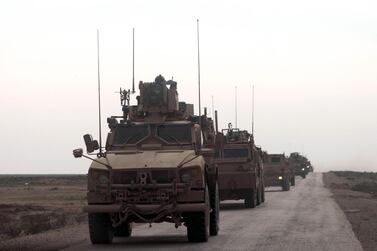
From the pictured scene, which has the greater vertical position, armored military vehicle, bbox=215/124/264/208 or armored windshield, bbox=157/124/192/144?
armored windshield, bbox=157/124/192/144

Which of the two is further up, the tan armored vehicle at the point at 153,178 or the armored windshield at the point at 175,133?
the armored windshield at the point at 175,133

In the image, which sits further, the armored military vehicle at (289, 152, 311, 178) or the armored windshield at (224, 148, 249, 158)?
the armored military vehicle at (289, 152, 311, 178)

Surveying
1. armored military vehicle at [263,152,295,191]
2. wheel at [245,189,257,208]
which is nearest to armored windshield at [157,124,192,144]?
wheel at [245,189,257,208]

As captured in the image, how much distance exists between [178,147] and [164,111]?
1823mm

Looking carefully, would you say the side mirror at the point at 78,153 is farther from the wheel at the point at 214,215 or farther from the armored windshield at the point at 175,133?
the wheel at the point at 214,215

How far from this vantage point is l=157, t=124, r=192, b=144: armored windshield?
17.5 metres

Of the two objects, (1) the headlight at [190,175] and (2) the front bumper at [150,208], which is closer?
(2) the front bumper at [150,208]

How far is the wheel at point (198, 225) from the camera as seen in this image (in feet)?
53.3

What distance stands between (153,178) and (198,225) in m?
1.44

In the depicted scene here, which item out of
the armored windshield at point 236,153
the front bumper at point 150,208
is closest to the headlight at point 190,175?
the front bumper at point 150,208

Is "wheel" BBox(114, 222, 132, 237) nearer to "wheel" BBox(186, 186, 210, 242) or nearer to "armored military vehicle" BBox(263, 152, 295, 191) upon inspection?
"wheel" BBox(186, 186, 210, 242)

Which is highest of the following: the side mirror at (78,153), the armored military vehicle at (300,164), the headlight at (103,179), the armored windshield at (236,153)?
the side mirror at (78,153)

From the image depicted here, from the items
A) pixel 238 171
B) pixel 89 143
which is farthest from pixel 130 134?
pixel 238 171

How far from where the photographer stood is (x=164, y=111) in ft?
62.2
